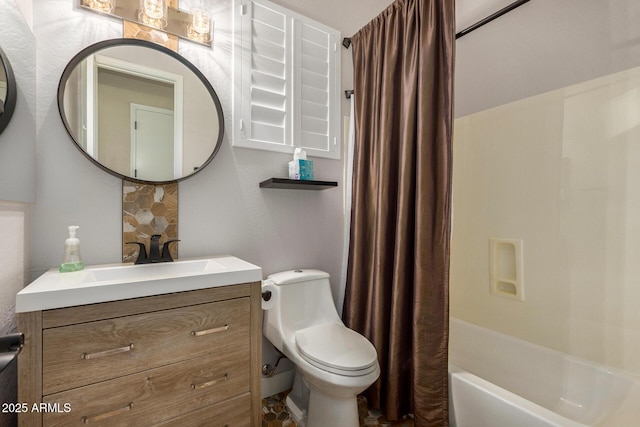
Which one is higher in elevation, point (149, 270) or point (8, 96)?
point (8, 96)

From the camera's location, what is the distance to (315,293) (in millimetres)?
1663

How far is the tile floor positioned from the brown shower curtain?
0.18 ft

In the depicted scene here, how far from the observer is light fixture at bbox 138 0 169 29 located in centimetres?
135

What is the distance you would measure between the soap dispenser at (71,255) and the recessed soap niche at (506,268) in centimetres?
217

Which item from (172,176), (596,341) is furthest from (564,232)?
(172,176)

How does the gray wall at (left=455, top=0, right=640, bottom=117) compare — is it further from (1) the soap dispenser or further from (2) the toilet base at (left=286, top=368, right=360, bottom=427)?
(1) the soap dispenser

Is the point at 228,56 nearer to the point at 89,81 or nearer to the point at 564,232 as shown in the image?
the point at 89,81

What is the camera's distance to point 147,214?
1351mm

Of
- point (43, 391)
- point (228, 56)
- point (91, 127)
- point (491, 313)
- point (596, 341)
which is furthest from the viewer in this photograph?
point (491, 313)

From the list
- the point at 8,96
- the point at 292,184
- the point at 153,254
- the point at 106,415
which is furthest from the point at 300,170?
the point at 106,415

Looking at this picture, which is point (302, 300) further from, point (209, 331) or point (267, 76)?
point (267, 76)

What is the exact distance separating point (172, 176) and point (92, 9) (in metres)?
0.81

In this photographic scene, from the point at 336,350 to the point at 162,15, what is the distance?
1856 millimetres

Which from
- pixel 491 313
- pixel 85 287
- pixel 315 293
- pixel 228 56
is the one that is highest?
pixel 228 56
